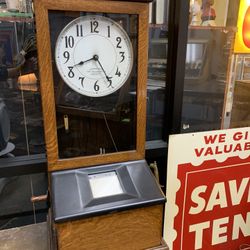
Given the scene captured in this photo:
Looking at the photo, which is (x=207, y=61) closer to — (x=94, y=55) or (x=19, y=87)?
(x=94, y=55)

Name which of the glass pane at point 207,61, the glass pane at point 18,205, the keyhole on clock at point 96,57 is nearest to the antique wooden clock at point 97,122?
the keyhole on clock at point 96,57

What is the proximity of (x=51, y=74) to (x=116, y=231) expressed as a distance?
56 centimetres

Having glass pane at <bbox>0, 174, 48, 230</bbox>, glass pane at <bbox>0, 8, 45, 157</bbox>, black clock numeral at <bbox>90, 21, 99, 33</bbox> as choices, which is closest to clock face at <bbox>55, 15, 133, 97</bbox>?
black clock numeral at <bbox>90, 21, 99, 33</bbox>

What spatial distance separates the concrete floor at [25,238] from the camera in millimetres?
1209

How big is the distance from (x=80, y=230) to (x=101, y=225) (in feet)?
0.22

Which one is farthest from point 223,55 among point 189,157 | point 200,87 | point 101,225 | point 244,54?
point 101,225

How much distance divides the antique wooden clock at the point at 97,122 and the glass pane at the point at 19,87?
0.36m

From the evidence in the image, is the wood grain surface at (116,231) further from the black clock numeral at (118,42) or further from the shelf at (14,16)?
the shelf at (14,16)

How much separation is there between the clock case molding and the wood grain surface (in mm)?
207

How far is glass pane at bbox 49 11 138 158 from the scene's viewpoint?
2.87 feet

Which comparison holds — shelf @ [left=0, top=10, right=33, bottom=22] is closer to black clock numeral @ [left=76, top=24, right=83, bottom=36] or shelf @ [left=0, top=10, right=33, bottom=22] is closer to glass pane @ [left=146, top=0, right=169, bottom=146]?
black clock numeral @ [left=76, top=24, right=83, bottom=36]

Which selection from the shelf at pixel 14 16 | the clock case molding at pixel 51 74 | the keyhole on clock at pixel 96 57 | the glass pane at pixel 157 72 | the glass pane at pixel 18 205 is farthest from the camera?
the glass pane at pixel 18 205

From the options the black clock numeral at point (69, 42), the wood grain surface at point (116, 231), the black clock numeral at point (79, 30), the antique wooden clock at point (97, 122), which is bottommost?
the wood grain surface at point (116, 231)

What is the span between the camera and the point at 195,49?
4.60 feet
